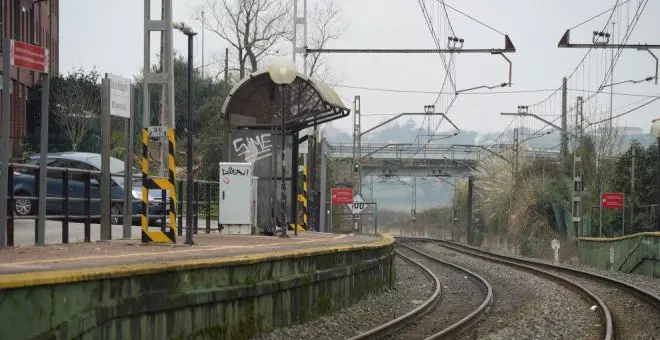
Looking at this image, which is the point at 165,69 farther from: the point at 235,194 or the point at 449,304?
the point at 449,304

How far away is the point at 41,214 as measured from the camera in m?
13.5

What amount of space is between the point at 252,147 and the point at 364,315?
10192 millimetres

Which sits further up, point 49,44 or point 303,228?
point 49,44

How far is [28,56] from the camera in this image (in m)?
11.4

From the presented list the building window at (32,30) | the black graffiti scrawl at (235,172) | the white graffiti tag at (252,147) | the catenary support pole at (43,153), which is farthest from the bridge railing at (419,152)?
the catenary support pole at (43,153)

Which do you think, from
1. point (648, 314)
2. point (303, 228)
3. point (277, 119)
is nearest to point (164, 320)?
point (648, 314)

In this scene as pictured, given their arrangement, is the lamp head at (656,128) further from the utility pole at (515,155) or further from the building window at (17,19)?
the utility pole at (515,155)

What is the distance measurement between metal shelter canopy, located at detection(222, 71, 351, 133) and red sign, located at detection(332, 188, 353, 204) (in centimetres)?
2392

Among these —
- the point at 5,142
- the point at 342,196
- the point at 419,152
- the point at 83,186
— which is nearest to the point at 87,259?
the point at 5,142

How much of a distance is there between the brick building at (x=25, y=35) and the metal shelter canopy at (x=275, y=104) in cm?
560

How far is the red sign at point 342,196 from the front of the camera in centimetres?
4897

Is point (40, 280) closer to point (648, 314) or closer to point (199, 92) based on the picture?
point (648, 314)

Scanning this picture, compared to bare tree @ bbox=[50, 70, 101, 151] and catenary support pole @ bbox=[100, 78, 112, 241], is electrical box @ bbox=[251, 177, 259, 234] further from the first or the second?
bare tree @ bbox=[50, 70, 101, 151]

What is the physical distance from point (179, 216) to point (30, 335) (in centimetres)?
1308
